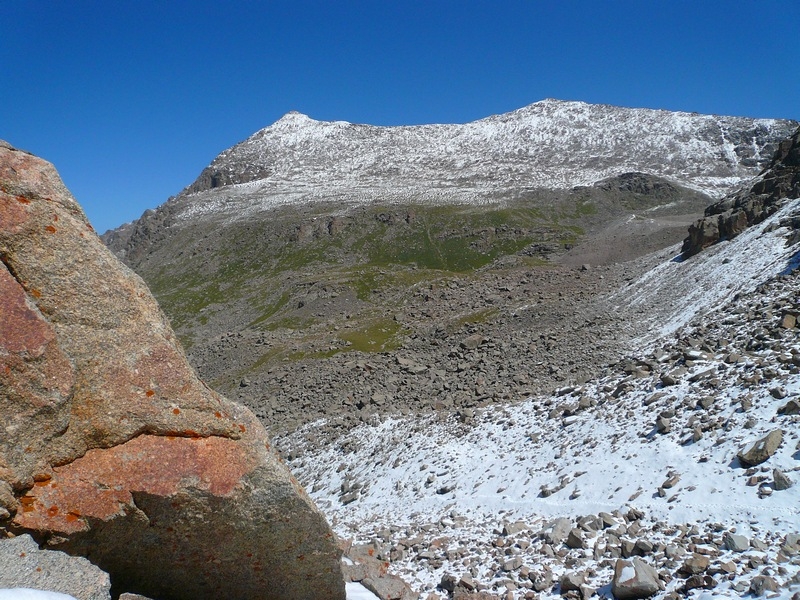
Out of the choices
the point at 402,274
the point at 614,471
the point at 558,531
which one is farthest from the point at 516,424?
the point at 402,274

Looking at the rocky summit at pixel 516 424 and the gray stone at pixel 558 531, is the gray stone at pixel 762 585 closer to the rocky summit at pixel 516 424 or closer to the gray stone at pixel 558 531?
the rocky summit at pixel 516 424

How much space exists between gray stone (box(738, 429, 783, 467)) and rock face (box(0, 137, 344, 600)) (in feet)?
40.8

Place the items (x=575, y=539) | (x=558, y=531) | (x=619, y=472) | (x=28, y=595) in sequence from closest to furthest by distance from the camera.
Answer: (x=28, y=595), (x=575, y=539), (x=558, y=531), (x=619, y=472)

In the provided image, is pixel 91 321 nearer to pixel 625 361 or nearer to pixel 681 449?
pixel 681 449

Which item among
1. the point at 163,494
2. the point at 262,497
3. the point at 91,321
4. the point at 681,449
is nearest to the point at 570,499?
the point at 681,449

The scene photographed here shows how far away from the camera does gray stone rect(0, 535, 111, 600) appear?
639 centimetres

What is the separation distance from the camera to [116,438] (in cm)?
816

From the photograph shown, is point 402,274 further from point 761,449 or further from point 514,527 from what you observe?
point 761,449

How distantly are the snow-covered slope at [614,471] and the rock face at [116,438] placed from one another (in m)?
7.52

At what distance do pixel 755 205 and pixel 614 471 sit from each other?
41522 mm

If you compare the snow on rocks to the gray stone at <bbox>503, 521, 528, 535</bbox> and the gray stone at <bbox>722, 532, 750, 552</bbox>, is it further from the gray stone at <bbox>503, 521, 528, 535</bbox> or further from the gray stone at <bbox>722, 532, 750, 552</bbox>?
the gray stone at <bbox>722, 532, 750, 552</bbox>

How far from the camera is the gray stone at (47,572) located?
251 inches

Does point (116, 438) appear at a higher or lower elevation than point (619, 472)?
higher

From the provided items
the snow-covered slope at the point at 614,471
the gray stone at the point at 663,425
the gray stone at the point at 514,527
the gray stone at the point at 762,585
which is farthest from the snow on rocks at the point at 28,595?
the gray stone at the point at 663,425
